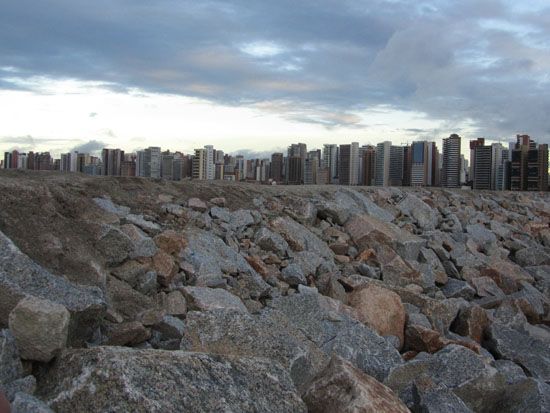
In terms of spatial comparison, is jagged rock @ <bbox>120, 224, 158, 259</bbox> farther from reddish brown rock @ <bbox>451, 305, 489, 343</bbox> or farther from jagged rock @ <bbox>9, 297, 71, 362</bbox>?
reddish brown rock @ <bbox>451, 305, 489, 343</bbox>

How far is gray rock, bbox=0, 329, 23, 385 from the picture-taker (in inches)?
136

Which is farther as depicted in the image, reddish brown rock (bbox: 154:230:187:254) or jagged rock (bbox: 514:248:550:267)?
jagged rock (bbox: 514:248:550:267)

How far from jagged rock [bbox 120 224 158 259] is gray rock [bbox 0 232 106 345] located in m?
1.98

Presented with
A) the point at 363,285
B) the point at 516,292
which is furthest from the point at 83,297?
the point at 516,292

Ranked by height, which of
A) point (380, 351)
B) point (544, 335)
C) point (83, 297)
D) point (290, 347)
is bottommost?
point (544, 335)

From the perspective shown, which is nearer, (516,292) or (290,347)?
(290,347)

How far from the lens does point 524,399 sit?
212 inches

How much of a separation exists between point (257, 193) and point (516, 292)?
5.47m

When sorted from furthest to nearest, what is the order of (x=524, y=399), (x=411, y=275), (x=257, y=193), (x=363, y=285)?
(x=257, y=193), (x=411, y=275), (x=363, y=285), (x=524, y=399)

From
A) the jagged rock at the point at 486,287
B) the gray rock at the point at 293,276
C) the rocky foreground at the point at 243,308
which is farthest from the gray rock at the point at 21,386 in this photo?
the jagged rock at the point at 486,287

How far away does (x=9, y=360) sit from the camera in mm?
3531

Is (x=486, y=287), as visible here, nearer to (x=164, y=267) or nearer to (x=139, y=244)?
(x=164, y=267)

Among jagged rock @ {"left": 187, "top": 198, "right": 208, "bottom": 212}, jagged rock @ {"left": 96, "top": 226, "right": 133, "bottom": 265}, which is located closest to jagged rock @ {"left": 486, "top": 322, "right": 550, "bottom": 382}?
jagged rock @ {"left": 187, "top": 198, "right": 208, "bottom": 212}

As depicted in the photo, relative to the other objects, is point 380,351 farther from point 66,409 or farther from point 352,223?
point 352,223
